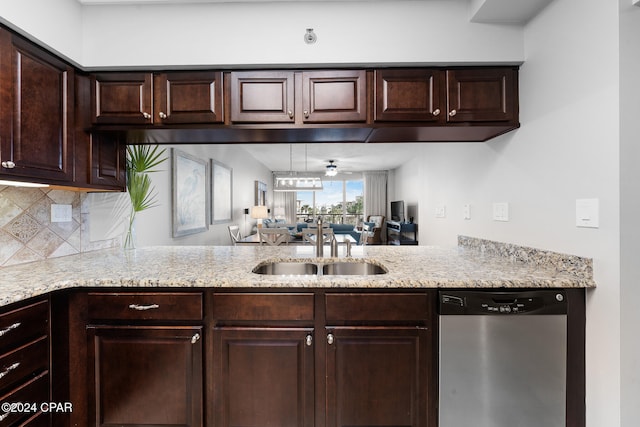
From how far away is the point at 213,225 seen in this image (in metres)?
4.57

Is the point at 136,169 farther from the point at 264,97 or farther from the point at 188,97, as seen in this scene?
the point at 264,97

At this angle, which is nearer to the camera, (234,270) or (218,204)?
(234,270)

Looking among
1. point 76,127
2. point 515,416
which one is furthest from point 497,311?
point 76,127

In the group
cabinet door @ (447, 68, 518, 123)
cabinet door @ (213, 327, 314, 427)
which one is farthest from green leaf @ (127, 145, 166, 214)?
cabinet door @ (447, 68, 518, 123)

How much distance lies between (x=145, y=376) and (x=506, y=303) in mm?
1670

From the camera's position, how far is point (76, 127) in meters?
1.70

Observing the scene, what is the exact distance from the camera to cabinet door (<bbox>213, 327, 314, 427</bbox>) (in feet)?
4.50

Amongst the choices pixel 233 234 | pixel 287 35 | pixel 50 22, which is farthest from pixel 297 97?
pixel 233 234

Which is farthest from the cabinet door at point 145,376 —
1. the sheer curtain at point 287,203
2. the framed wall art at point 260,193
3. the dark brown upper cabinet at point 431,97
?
the sheer curtain at point 287,203

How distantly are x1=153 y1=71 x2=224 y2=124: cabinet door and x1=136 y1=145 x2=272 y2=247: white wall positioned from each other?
1369 mm

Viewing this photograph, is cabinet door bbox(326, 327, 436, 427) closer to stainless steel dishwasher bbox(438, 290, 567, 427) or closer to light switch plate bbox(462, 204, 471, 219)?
stainless steel dishwasher bbox(438, 290, 567, 427)
